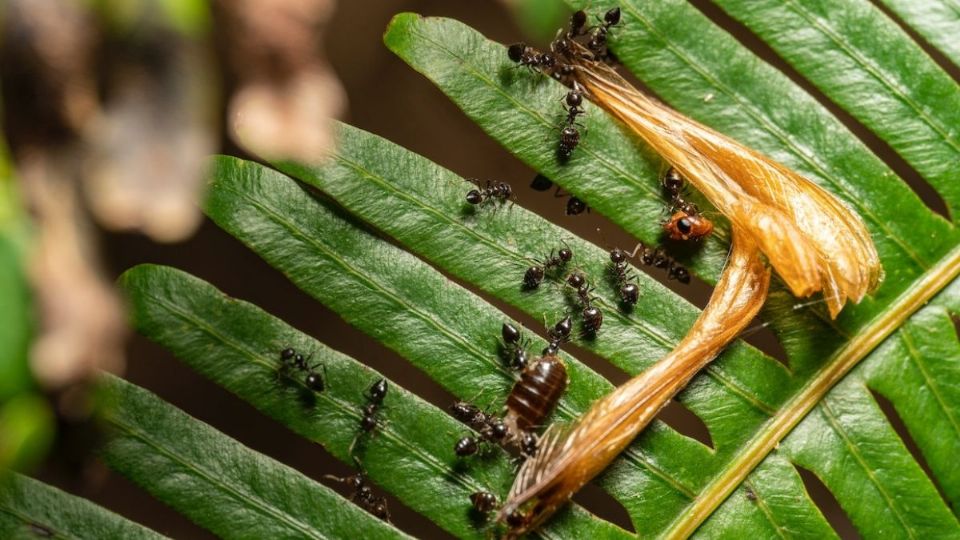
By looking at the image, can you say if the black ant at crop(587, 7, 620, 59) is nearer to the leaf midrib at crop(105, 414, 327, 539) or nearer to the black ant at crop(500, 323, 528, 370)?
the black ant at crop(500, 323, 528, 370)

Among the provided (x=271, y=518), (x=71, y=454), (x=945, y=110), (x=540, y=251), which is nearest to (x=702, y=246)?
(x=540, y=251)

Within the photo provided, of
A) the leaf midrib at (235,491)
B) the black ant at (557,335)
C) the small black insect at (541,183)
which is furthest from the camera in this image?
the small black insect at (541,183)

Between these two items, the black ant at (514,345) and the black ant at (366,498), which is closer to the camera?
the black ant at (514,345)

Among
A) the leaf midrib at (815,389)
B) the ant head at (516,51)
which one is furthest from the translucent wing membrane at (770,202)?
the ant head at (516,51)

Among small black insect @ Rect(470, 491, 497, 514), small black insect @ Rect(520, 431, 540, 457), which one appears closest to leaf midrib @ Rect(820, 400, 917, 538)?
small black insect @ Rect(520, 431, 540, 457)

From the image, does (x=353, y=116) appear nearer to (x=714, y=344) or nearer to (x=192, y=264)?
(x=192, y=264)

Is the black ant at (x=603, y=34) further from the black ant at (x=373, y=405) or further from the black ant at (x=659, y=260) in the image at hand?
the black ant at (x=373, y=405)

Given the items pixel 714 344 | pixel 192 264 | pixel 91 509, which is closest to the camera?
pixel 91 509

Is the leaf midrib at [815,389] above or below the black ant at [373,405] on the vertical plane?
above
